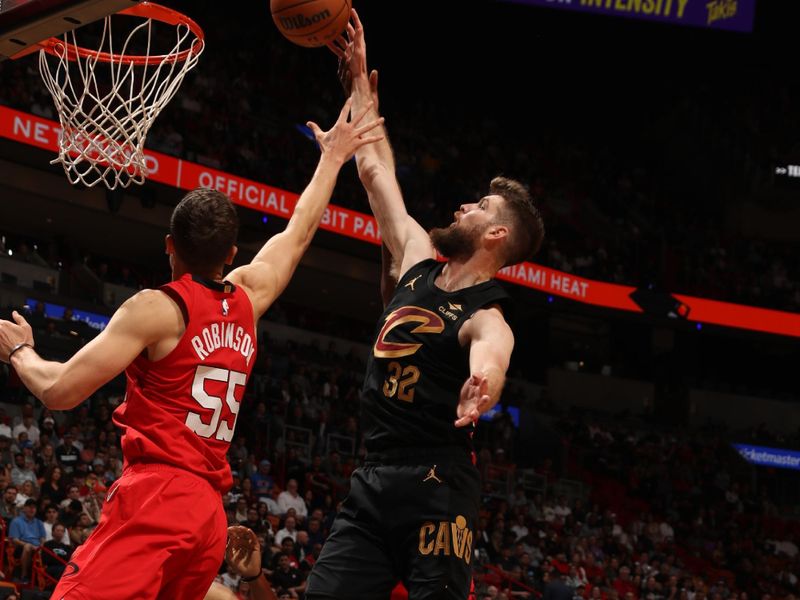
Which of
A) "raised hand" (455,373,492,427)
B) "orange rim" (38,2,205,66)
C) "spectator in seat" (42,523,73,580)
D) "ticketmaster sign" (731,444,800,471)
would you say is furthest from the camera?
"ticketmaster sign" (731,444,800,471)

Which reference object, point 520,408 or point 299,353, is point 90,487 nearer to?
point 299,353

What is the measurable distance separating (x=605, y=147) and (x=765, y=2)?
521cm

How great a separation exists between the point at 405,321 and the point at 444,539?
0.73 m

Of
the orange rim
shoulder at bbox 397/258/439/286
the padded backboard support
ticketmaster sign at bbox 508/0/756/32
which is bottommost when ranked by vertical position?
shoulder at bbox 397/258/439/286

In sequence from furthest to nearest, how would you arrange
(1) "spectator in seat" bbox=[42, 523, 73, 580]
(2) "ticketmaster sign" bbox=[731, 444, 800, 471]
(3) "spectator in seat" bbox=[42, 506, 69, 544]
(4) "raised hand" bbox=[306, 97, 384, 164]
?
1. (2) "ticketmaster sign" bbox=[731, 444, 800, 471]
2. (3) "spectator in seat" bbox=[42, 506, 69, 544]
3. (1) "spectator in seat" bbox=[42, 523, 73, 580]
4. (4) "raised hand" bbox=[306, 97, 384, 164]

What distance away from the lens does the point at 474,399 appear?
2949mm

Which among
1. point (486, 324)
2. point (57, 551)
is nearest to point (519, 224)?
point (486, 324)

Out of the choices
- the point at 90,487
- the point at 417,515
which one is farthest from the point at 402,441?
the point at 90,487

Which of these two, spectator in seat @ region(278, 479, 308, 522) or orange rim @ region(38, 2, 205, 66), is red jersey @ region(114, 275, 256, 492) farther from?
spectator in seat @ region(278, 479, 308, 522)

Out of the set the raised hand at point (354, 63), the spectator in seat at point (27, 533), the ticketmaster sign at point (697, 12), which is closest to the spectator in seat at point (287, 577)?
the spectator in seat at point (27, 533)

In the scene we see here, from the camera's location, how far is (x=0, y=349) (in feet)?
A: 10.9

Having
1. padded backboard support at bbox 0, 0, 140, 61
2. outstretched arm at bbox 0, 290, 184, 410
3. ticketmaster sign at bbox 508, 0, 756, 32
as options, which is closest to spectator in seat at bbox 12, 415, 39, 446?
padded backboard support at bbox 0, 0, 140, 61

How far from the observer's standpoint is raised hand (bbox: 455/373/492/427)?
9.63ft

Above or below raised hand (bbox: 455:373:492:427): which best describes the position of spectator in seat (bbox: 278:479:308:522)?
below
